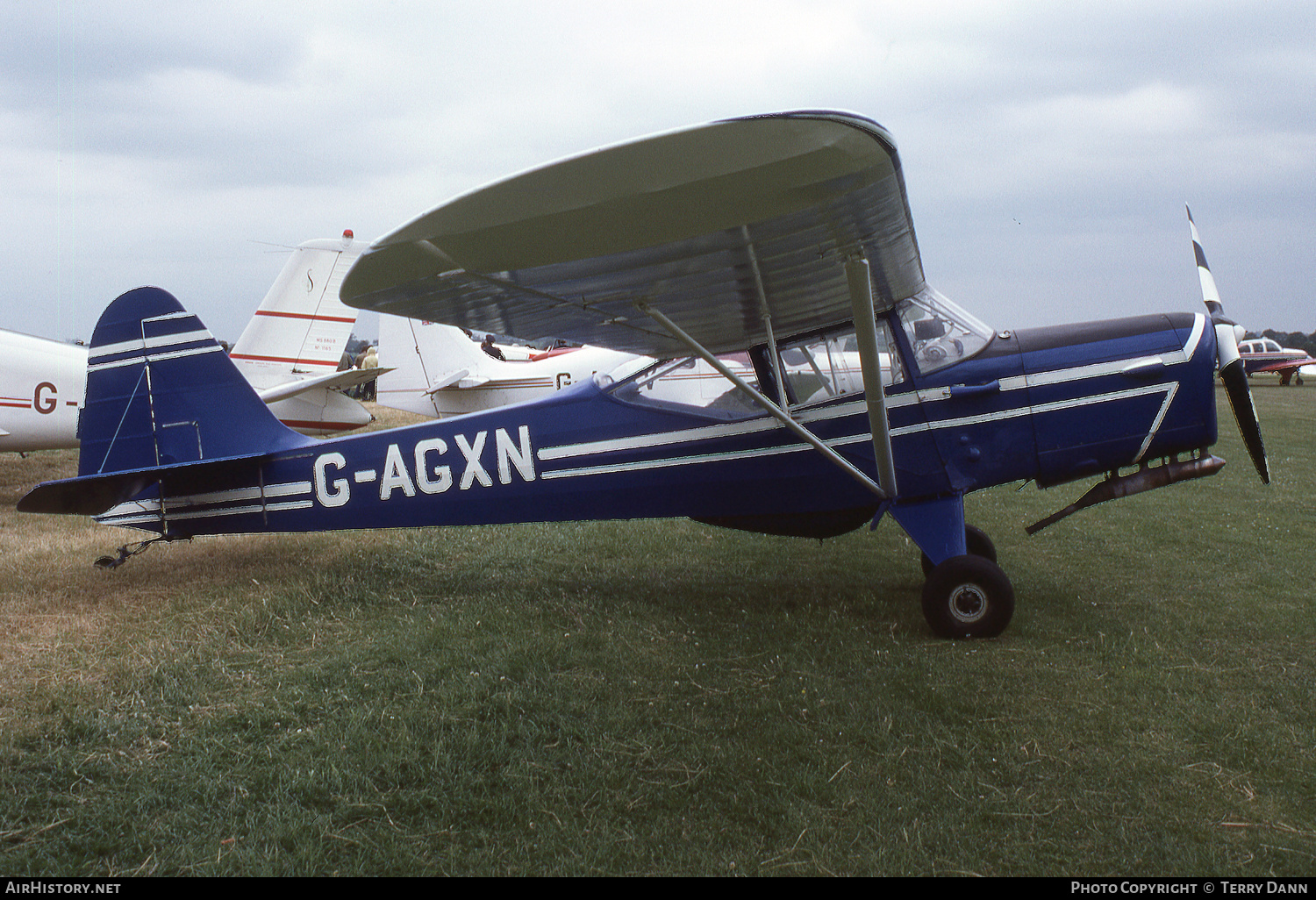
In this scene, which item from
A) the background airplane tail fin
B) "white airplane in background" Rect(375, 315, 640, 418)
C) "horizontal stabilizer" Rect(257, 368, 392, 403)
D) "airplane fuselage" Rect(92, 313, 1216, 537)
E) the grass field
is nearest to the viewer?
the grass field

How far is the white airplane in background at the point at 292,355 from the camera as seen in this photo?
946 centimetres

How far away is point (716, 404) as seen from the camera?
16.2ft

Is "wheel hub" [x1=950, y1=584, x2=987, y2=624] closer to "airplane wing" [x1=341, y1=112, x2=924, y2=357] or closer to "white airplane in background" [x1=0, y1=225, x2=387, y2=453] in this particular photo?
"airplane wing" [x1=341, y1=112, x2=924, y2=357]

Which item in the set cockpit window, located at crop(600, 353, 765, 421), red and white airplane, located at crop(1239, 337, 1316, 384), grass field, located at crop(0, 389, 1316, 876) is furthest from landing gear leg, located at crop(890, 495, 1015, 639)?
red and white airplane, located at crop(1239, 337, 1316, 384)

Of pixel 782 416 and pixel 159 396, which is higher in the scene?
pixel 159 396

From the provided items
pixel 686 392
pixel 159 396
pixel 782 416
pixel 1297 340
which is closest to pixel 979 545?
pixel 782 416

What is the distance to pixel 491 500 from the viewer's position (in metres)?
5.03

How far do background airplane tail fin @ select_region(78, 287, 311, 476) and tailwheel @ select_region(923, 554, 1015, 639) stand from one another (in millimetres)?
4024

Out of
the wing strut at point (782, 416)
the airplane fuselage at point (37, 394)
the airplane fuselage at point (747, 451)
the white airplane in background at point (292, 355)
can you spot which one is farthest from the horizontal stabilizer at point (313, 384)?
the wing strut at point (782, 416)

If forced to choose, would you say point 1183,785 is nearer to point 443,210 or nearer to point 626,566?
point 443,210

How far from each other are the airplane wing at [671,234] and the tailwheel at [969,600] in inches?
60.9

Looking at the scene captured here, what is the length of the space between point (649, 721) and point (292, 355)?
910 centimetres

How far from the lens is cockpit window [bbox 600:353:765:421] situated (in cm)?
485

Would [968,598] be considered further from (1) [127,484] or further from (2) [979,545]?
(1) [127,484]
